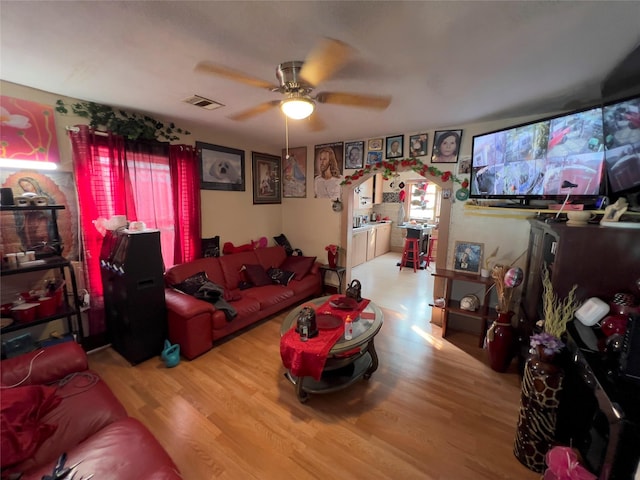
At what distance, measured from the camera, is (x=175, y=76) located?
179 cm

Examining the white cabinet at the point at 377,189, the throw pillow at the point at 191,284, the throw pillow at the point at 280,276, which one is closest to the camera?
the throw pillow at the point at 191,284

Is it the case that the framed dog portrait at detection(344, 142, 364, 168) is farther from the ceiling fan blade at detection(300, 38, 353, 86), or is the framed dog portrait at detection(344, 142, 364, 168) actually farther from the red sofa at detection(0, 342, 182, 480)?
the red sofa at detection(0, 342, 182, 480)

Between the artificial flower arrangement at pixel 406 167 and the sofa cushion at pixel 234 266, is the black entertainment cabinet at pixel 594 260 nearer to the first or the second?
the artificial flower arrangement at pixel 406 167

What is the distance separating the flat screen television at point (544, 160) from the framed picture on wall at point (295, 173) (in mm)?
2479

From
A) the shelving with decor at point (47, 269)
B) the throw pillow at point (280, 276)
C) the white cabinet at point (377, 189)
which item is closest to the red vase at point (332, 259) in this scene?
the throw pillow at point (280, 276)

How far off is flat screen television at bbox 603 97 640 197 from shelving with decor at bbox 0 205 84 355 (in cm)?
395

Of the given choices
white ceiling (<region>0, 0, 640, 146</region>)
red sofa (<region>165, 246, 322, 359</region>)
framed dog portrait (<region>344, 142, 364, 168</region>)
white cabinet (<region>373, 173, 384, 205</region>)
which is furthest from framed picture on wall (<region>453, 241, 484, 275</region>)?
white cabinet (<region>373, 173, 384, 205</region>)

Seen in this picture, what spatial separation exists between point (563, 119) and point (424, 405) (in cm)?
239

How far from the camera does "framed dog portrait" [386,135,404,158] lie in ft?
10.9

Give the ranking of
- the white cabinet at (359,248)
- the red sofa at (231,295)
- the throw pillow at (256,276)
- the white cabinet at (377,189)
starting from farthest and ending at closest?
the white cabinet at (377,189), the white cabinet at (359,248), the throw pillow at (256,276), the red sofa at (231,295)

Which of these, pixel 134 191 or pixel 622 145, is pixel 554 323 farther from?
pixel 134 191

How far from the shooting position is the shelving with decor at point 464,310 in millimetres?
2752

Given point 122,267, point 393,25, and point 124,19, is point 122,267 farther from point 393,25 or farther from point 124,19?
point 393,25

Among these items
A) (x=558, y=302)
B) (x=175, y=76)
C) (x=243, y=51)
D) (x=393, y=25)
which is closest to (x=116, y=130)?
(x=175, y=76)
